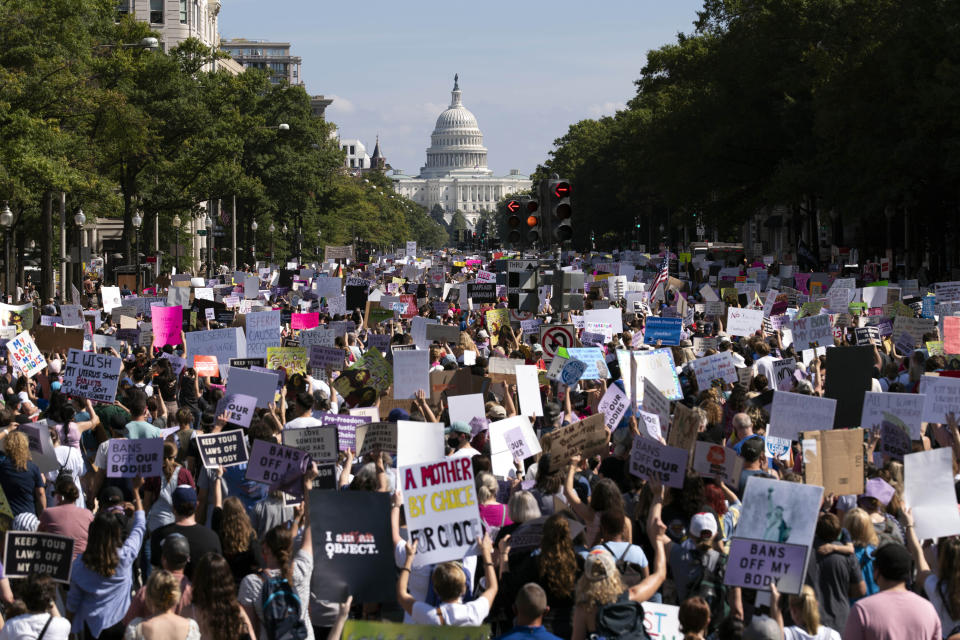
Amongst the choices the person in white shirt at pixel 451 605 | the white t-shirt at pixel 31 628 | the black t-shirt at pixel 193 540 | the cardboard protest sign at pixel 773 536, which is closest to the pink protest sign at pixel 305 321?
the black t-shirt at pixel 193 540

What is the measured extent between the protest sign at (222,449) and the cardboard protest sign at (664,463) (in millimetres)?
2735

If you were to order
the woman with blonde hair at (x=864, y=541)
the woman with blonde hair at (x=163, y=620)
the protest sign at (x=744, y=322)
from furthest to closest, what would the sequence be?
the protest sign at (x=744, y=322) < the woman with blonde hair at (x=864, y=541) < the woman with blonde hair at (x=163, y=620)

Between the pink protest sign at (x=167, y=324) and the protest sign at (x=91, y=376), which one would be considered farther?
the pink protest sign at (x=167, y=324)

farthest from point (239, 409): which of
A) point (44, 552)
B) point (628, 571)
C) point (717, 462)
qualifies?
point (628, 571)

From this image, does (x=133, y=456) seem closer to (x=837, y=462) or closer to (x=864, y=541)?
(x=837, y=462)

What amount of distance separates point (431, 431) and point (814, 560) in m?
3.07

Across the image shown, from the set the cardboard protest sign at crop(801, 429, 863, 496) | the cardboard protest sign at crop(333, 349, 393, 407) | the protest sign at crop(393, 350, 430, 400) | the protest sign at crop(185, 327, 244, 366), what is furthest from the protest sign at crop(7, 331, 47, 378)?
the cardboard protest sign at crop(801, 429, 863, 496)

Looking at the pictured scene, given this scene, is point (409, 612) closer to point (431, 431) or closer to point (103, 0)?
point (431, 431)

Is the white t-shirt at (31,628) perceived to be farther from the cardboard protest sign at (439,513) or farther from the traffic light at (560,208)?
the traffic light at (560,208)

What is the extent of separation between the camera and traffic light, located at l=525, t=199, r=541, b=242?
74.2 ft

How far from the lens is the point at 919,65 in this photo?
4069cm

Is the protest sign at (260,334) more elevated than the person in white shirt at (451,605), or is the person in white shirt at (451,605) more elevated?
the protest sign at (260,334)

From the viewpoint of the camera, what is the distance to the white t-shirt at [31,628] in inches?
288

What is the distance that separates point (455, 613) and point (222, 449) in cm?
347
